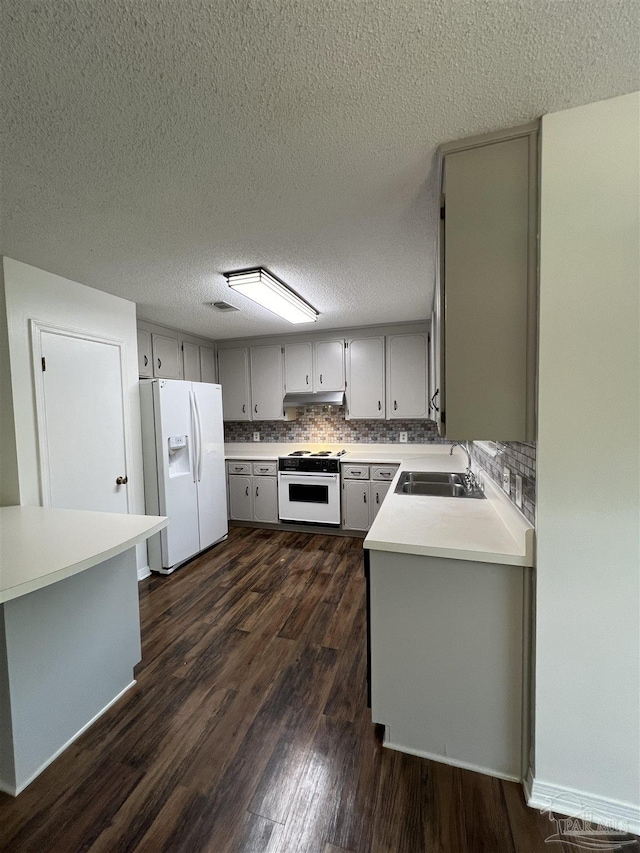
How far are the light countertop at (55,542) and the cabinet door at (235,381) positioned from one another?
286 cm

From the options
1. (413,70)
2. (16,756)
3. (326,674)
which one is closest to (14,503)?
(16,756)

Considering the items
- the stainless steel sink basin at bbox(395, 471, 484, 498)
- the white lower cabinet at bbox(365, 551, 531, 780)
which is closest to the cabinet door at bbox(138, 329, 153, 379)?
the stainless steel sink basin at bbox(395, 471, 484, 498)

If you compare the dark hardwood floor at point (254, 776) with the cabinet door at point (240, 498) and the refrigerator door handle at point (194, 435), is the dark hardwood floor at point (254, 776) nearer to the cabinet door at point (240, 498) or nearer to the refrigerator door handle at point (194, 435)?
the refrigerator door handle at point (194, 435)

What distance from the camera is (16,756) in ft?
4.26

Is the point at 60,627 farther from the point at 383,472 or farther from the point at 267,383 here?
the point at 267,383

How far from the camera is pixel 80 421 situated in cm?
245

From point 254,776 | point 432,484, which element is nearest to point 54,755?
point 254,776

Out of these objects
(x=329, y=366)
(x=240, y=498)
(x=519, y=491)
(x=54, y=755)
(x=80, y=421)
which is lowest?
(x=54, y=755)

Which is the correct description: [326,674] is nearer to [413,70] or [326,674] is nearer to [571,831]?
[571,831]

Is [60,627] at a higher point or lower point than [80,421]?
lower

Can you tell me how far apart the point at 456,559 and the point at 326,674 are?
111 centimetres

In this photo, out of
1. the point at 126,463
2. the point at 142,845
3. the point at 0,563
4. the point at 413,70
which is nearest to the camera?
the point at 413,70

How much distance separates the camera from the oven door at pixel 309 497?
3.93 m

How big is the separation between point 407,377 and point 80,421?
3194 mm
